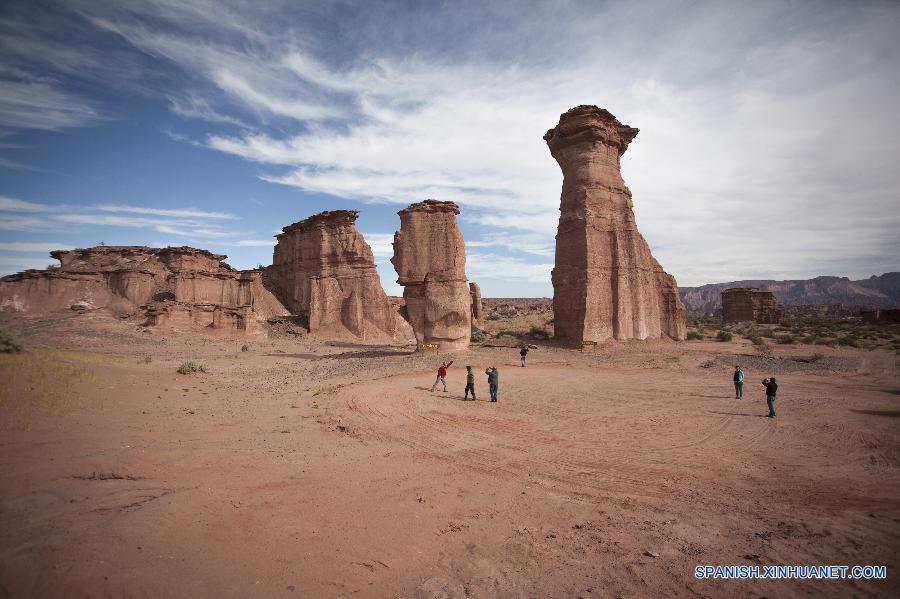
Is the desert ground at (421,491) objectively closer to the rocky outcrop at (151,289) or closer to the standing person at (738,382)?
the standing person at (738,382)

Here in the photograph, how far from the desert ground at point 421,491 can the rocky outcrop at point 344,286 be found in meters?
29.0

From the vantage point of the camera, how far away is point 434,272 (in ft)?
81.6

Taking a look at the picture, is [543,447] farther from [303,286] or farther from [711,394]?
[303,286]

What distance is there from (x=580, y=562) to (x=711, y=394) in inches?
500

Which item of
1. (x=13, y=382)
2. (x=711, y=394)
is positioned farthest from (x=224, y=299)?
(x=711, y=394)

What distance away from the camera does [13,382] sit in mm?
8656

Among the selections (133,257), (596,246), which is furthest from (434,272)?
(133,257)

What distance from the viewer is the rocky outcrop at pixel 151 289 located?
118ft

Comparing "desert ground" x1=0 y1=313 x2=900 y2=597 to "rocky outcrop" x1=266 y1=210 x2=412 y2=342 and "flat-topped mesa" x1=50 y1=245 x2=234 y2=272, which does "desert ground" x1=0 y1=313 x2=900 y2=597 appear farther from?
"flat-topped mesa" x1=50 y1=245 x2=234 y2=272

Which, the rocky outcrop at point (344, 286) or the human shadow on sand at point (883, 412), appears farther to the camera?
the rocky outcrop at point (344, 286)

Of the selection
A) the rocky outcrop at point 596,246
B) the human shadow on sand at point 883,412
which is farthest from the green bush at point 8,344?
the rocky outcrop at point 596,246

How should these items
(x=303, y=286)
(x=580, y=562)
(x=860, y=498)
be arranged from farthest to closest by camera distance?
(x=303, y=286) → (x=860, y=498) → (x=580, y=562)

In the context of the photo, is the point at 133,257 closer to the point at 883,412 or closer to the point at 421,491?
the point at 421,491

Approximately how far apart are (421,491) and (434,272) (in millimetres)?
19063
